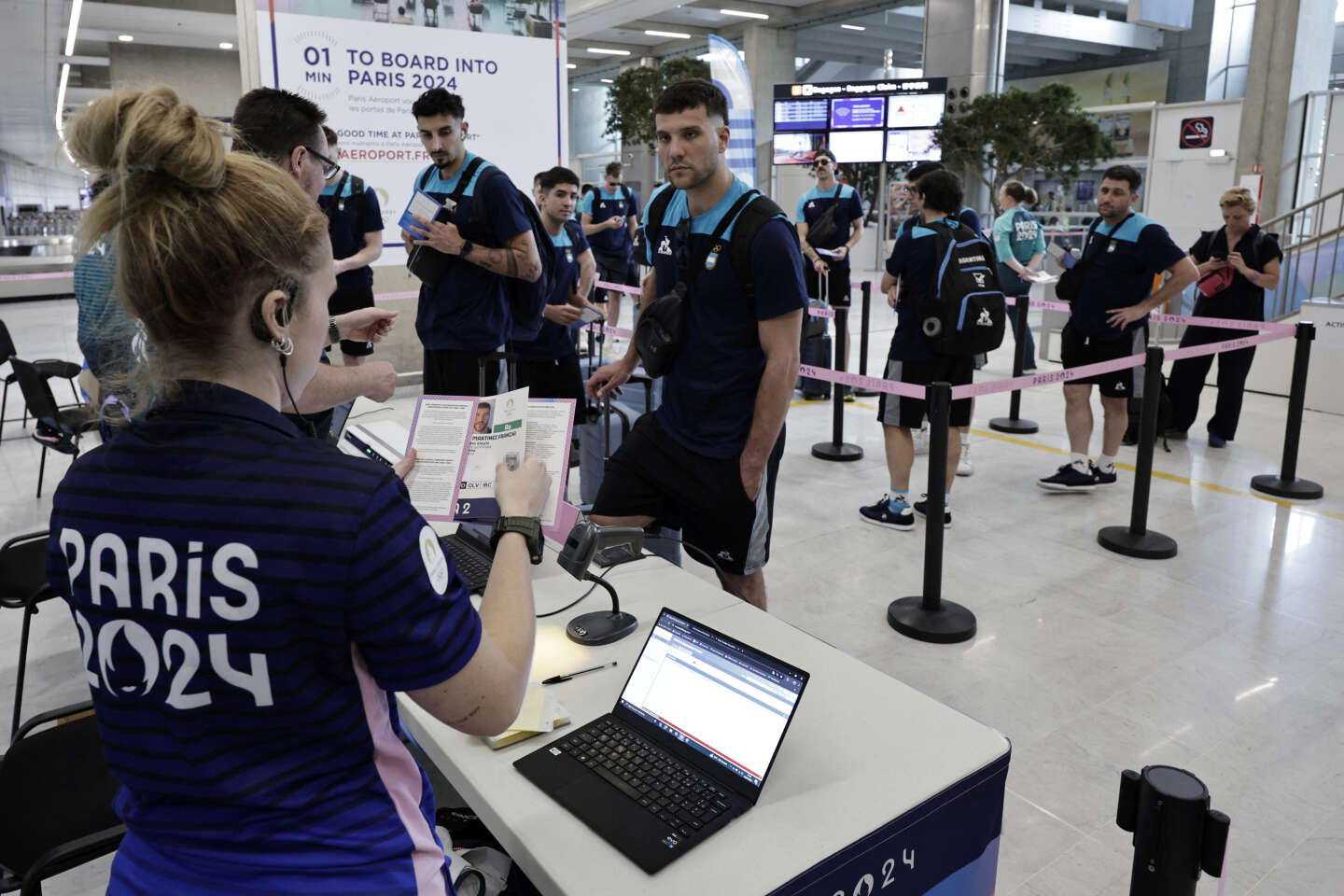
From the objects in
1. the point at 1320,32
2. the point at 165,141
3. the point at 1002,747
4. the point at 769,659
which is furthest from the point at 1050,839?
the point at 1320,32

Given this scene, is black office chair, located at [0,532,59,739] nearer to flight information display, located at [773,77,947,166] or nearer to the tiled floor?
the tiled floor

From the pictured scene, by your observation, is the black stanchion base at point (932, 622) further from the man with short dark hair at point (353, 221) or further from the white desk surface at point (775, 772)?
the man with short dark hair at point (353, 221)

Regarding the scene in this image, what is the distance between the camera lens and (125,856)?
103 cm

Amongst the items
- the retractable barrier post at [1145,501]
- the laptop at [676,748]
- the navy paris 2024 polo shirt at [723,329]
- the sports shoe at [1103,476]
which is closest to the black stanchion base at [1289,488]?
the sports shoe at [1103,476]

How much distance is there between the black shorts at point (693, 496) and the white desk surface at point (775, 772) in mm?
763

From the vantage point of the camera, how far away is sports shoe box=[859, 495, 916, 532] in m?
4.54

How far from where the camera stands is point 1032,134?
12.9 metres

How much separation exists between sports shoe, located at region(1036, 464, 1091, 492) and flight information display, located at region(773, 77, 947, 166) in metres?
11.3

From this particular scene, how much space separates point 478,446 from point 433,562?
0.93 meters

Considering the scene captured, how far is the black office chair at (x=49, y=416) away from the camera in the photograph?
412 centimetres

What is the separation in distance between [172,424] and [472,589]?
113cm

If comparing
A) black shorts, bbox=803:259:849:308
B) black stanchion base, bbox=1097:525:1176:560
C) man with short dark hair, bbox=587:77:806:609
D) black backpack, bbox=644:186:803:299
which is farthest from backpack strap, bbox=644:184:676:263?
black shorts, bbox=803:259:849:308

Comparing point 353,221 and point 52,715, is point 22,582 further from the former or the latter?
point 353,221

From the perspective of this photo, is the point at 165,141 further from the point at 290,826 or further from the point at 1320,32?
the point at 1320,32
